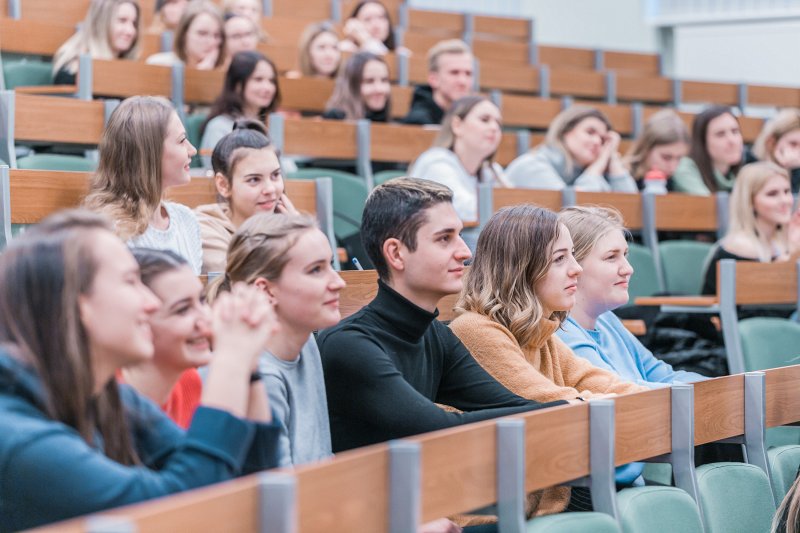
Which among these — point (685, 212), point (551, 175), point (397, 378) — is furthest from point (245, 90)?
point (397, 378)

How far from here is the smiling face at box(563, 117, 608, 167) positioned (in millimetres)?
2975

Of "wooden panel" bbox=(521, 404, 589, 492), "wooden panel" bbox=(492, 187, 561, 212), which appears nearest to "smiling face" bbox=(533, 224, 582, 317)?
"wooden panel" bbox=(521, 404, 589, 492)

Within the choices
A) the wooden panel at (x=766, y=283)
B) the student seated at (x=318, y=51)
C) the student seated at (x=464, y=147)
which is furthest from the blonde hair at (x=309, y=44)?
the wooden panel at (x=766, y=283)

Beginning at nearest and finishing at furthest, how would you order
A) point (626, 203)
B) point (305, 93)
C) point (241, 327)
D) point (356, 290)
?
point (241, 327) → point (356, 290) → point (626, 203) → point (305, 93)

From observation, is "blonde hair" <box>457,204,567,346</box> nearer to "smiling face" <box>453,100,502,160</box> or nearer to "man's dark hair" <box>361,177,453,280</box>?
"man's dark hair" <box>361,177,453,280</box>

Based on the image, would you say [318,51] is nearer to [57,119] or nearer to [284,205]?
[57,119]

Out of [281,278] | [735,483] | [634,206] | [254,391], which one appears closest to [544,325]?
[735,483]

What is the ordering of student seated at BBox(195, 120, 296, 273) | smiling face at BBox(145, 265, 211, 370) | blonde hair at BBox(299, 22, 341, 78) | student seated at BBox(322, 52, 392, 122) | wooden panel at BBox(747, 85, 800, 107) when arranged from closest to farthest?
smiling face at BBox(145, 265, 211, 370) < student seated at BBox(195, 120, 296, 273) < student seated at BBox(322, 52, 392, 122) < blonde hair at BBox(299, 22, 341, 78) < wooden panel at BBox(747, 85, 800, 107)

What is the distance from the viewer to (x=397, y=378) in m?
1.28

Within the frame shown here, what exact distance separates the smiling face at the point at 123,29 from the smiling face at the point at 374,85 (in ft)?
2.07

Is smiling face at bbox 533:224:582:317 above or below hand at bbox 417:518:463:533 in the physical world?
above

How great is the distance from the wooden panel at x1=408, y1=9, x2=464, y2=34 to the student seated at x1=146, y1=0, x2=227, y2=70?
1.53 meters

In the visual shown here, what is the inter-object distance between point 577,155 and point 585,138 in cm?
5

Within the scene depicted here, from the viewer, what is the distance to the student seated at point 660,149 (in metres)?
3.18
